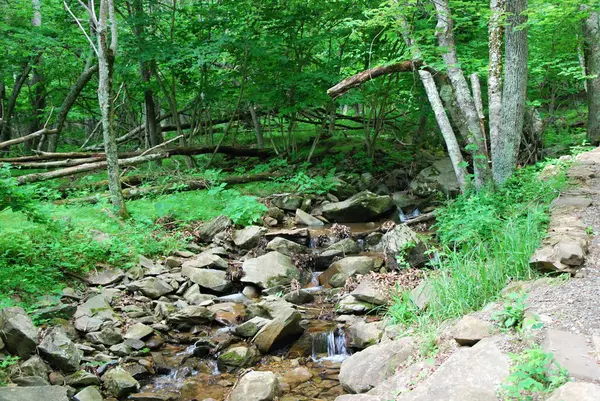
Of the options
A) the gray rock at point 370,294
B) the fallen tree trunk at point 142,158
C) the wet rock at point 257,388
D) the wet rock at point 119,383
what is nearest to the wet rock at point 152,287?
the wet rock at point 119,383

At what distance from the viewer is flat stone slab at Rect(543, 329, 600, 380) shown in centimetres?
275

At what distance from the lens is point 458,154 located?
26.8 feet

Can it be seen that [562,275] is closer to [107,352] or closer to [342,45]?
[107,352]

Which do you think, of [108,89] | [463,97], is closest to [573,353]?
[463,97]

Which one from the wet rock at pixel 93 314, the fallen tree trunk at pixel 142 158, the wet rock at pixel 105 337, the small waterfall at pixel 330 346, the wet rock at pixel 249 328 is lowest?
the small waterfall at pixel 330 346

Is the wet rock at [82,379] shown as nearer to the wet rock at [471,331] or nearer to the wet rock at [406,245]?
the wet rock at [471,331]

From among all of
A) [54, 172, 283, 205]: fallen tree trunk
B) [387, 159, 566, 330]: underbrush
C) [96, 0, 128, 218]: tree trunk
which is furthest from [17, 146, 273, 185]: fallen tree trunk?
[387, 159, 566, 330]: underbrush

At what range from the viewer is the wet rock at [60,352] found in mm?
4715

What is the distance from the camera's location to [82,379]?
4.66 m

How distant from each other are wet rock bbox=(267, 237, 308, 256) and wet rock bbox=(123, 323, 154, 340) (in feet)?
10.5

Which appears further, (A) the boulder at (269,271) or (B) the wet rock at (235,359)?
(A) the boulder at (269,271)

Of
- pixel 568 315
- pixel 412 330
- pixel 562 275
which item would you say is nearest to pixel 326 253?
pixel 412 330

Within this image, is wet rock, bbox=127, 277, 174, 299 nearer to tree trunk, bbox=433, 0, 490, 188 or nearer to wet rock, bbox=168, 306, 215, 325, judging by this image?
wet rock, bbox=168, 306, 215, 325

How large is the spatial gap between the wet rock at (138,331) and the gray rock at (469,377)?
3472 millimetres
